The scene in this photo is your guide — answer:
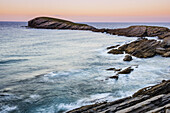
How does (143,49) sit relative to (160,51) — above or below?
above

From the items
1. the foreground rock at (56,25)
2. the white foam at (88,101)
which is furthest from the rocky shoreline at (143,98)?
the foreground rock at (56,25)

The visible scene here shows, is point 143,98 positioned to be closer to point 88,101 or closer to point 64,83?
point 88,101

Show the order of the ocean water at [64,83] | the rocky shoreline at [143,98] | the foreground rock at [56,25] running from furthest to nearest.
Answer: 1. the foreground rock at [56,25]
2. the ocean water at [64,83]
3. the rocky shoreline at [143,98]

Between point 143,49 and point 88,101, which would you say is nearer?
point 88,101

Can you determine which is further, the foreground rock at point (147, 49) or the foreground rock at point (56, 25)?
the foreground rock at point (56, 25)

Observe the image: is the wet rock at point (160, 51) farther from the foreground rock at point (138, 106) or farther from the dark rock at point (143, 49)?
the foreground rock at point (138, 106)

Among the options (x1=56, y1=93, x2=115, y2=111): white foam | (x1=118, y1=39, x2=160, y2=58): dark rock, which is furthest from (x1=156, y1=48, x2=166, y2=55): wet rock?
(x1=56, y1=93, x2=115, y2=111): white foam

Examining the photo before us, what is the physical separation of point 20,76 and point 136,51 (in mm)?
27323

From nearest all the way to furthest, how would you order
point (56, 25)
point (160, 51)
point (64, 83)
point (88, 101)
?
point (88, 101)
point (64, 83)
point (160, 51)
point (56, 25)

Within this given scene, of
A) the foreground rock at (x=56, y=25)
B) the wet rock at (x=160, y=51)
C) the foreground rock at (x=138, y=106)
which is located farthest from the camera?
the foreground rock at (x=56, y=25)

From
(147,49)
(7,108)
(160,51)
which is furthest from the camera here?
(147,49)

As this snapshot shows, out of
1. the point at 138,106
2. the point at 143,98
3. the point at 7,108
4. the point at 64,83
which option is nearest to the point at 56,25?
the point at 64,83

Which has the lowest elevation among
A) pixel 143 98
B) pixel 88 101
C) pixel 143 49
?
pixel 88 101

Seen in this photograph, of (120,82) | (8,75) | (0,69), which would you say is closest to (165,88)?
(120,82)
